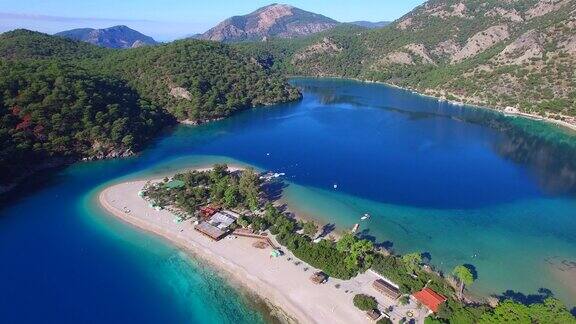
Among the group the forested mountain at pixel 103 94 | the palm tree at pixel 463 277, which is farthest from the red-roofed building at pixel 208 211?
the forested mountain at pixel 103 94

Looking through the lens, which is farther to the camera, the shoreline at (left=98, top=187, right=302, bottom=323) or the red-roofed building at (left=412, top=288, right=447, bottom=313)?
the shoreline at (left=98, top=187, right=302, bottom=323)

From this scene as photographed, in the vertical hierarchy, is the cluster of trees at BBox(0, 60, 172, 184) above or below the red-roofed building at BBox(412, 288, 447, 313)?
above

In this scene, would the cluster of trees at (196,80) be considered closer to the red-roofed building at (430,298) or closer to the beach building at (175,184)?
the beach building at (175,184)

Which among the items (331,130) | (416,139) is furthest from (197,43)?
(416,139)

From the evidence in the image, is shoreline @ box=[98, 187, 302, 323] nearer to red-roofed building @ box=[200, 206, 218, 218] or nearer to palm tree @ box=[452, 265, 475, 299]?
red-roofed building @ box=[200, 206, 218, 218]

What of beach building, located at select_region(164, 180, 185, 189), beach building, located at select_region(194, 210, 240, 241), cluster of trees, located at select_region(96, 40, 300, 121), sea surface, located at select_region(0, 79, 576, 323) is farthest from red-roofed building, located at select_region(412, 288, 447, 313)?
cluster of trees, located at select_region(96, 40, 300, 121)

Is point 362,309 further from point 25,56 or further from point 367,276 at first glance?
point 25,56

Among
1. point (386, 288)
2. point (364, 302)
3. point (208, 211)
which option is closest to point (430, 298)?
point (386, 288)

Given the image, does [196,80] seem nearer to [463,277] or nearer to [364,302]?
[364,302]
